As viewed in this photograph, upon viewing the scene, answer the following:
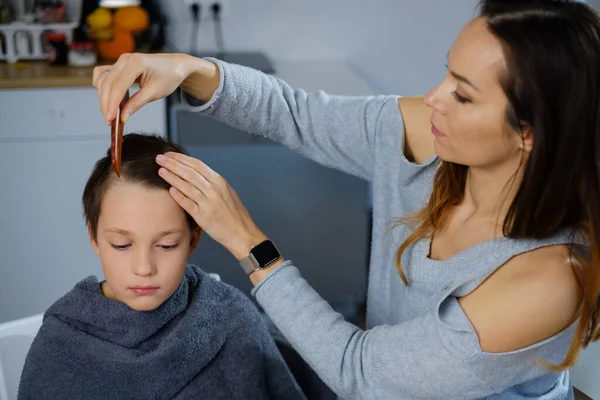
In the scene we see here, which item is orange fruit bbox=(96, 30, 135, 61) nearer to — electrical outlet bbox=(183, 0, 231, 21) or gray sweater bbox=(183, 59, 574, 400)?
electrical outlet bbox=(183, 0, 231, 21)

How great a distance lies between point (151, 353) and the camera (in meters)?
1.37

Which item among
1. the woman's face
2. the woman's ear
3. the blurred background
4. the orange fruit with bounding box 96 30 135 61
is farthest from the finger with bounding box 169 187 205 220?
the orange fruit with bounding box 96 30 135 61

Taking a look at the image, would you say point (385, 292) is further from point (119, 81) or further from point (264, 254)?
point (119, 81)

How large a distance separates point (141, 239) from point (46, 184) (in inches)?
55.1

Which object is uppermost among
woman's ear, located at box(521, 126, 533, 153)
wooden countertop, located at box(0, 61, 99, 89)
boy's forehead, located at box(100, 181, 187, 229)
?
woman's ear, located at box(521, 126, 533, 153)

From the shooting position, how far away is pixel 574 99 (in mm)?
1083

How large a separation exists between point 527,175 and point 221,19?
1.97 m

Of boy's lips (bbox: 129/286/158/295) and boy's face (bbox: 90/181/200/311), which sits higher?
boy's face (bbox: 90/181/200/311)

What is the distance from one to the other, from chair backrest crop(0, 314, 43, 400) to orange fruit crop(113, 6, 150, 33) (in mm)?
1359

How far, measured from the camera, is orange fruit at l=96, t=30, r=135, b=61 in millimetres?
2607

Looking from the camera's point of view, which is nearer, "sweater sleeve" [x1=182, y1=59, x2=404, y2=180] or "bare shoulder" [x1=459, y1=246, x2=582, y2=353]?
"bare shoulder" [x1=459, y1=246, x2=582, y2=353]

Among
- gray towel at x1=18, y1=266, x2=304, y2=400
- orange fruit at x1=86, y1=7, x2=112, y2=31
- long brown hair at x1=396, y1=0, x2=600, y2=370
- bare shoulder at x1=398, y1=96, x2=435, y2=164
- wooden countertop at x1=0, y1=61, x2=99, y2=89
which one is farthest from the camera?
orange fruit at x1=86, y1=7, x2=112, y2=31

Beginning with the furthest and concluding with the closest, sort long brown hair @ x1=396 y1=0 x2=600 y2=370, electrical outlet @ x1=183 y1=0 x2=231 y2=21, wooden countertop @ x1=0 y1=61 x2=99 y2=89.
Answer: electrical outlet @ x1=183 y1=0 x2=231 y2=21, wooden countertop @ x1=0 y1=61 x2=99 y2=89, long brown hair @ x1=396 y1=0 x2=600 y2=370

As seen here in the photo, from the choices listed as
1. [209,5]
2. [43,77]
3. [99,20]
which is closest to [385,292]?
[43,77]
